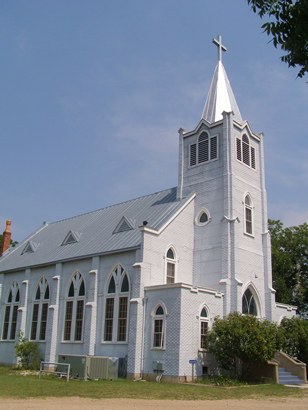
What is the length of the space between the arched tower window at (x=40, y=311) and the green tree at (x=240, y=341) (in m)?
15.1

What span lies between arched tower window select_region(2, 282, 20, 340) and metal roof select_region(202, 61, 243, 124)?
830 inches

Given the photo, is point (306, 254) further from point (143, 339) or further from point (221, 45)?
point (143, 339)

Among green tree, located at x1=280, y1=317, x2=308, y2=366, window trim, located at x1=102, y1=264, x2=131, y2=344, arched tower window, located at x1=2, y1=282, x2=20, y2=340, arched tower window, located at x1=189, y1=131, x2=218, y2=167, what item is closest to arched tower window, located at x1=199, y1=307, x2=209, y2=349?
window trim, located at x1=102, y1=264, x2=131, y2=344

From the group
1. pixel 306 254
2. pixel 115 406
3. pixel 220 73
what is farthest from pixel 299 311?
pixel 115 406

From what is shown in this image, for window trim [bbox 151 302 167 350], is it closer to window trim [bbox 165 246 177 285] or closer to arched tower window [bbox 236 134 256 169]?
window trim [bbox 165 246 177 285]

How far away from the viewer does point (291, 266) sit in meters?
49.0

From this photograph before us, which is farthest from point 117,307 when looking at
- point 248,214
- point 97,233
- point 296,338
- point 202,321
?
point 296,338

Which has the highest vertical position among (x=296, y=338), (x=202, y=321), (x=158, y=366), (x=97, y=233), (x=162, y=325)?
(x=97, y=233)

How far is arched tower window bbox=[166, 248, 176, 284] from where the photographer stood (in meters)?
31.0

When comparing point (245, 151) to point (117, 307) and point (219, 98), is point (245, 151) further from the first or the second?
point (117, 307)

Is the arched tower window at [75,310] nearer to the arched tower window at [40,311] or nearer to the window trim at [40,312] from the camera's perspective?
the window trim at [40,312]

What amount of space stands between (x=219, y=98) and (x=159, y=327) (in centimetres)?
1875

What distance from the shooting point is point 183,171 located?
36.0 m

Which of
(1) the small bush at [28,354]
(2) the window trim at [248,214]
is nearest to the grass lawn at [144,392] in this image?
(2) the window trim at [248,214]
